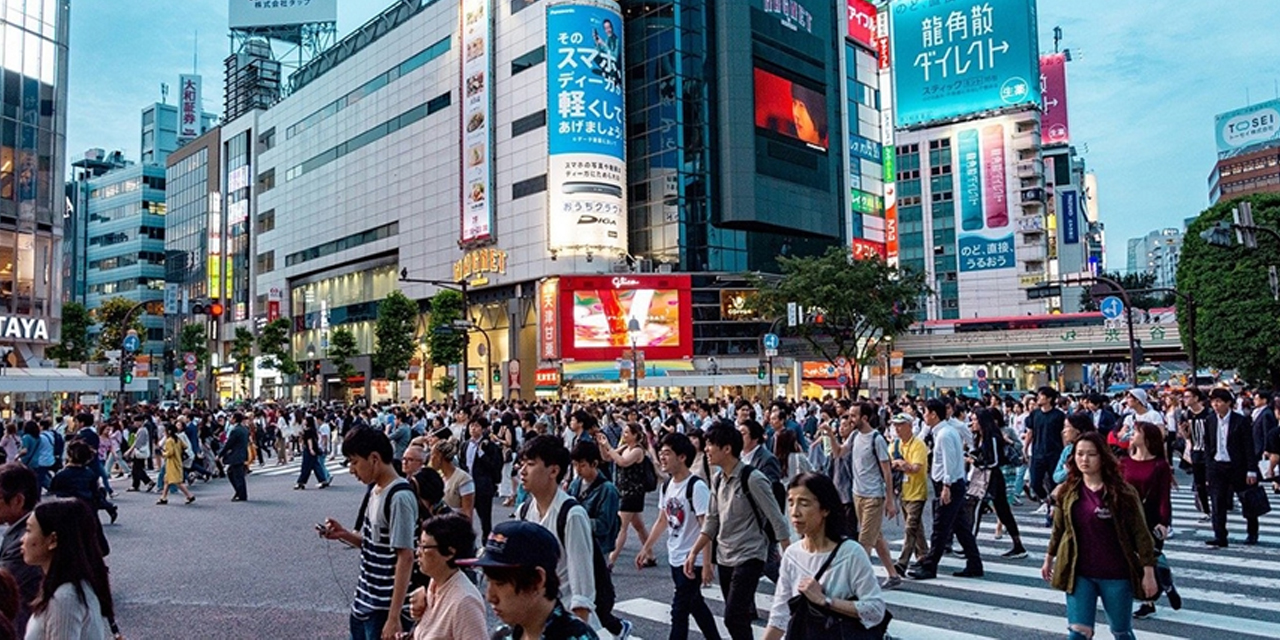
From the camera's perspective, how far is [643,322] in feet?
171

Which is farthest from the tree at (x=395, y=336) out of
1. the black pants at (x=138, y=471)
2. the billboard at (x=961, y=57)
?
the billboard at (x=961, y=57)

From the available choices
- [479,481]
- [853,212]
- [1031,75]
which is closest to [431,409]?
[479,481]

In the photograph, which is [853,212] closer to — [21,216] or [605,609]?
[21,216]

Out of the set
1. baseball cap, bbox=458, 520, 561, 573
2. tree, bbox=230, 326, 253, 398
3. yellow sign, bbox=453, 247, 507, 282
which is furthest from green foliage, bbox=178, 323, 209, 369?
baseball cap, bbox=458, 520, 561, 573

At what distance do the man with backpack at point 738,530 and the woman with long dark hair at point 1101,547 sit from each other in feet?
5.33

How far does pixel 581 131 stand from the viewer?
50906 mm

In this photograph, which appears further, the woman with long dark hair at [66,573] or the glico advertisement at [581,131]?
the glico advertisement at [581,131]

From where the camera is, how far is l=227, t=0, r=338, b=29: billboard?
87.2 metres

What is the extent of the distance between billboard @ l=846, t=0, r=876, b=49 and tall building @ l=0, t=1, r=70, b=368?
163 feet

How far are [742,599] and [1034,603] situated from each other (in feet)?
13.0

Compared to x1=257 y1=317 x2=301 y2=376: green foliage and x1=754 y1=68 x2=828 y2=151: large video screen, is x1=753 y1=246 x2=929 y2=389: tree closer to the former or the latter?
x1=754 y1=68 x2=828 y2=151: large video screen

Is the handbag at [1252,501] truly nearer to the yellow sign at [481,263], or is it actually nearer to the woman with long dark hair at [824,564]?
the woman with long dark hair at [824,564]

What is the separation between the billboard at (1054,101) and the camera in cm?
10644

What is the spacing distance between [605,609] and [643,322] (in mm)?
47685
